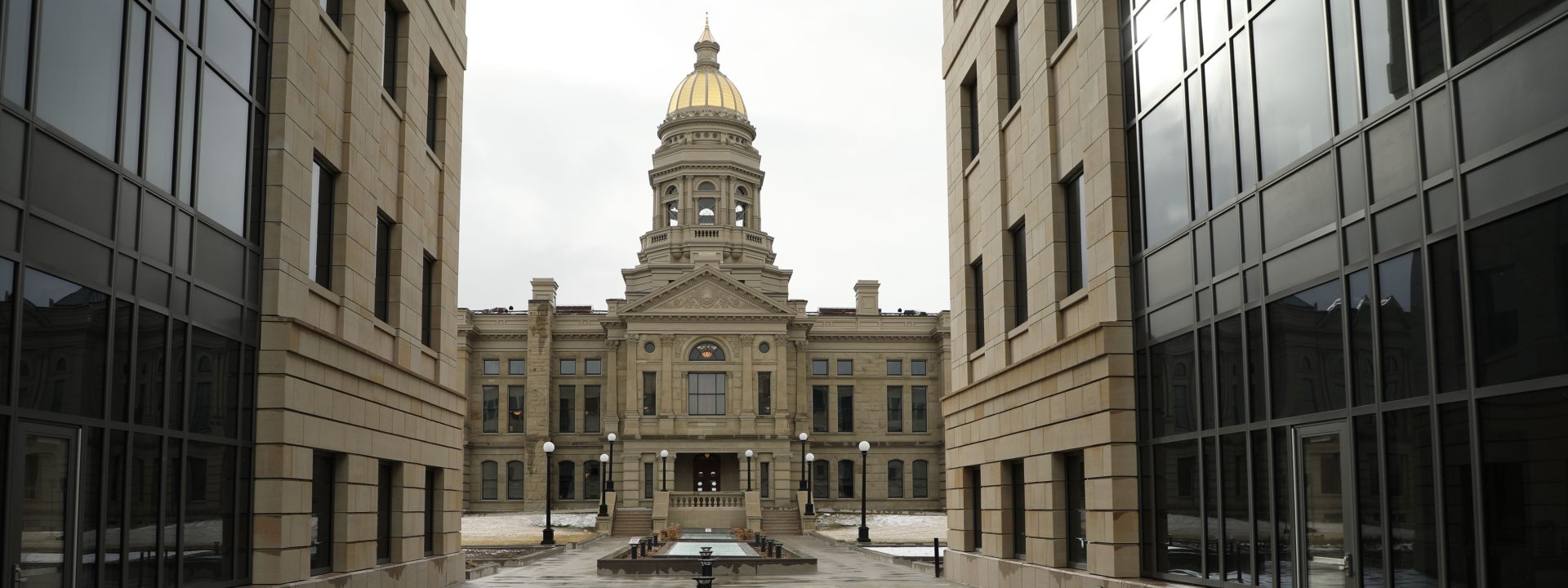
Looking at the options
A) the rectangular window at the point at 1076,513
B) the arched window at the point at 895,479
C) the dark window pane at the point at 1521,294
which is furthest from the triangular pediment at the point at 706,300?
the dark window pane at the point at 1521,294

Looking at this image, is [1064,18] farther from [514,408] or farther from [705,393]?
[514,408]

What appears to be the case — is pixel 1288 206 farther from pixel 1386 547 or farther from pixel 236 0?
pixel 236 0

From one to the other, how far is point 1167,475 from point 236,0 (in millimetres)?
13256

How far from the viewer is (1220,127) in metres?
16.1

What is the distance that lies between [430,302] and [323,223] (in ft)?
22.0

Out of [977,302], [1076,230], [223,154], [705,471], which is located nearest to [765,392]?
[705,471]

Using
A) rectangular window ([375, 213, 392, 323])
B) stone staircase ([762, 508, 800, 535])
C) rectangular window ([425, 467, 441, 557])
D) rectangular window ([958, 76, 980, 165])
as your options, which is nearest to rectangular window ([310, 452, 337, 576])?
rectangular window ([375, 213, 392, 323])

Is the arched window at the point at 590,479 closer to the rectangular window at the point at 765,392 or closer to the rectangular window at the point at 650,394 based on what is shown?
the rectangular window at the point at 650,394

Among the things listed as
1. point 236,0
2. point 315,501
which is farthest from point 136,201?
point 315,501

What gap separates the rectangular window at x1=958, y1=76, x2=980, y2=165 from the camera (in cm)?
2789

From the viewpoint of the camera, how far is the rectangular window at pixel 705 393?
8238 centimetres

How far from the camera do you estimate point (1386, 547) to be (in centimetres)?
1225

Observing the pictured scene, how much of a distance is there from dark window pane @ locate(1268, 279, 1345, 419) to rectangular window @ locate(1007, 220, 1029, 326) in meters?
8.92

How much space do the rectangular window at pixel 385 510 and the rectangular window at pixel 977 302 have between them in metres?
11.4
